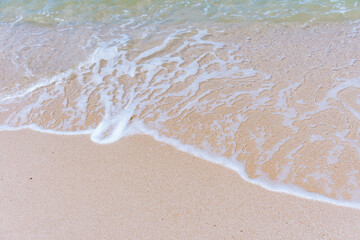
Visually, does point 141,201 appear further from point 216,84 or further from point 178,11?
point 178,11

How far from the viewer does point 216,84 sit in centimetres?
408

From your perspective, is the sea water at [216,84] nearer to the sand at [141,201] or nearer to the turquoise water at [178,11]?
the turquoise water at [178,11]

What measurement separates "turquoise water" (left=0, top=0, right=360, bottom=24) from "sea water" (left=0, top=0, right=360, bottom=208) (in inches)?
2.2

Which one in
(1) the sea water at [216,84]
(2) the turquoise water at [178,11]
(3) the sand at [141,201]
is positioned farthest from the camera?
(2) the turquoise water at [178,11]

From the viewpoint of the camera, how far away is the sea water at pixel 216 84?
2.97m

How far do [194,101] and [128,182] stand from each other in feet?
4.72

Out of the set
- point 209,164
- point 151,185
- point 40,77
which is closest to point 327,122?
point 209,164

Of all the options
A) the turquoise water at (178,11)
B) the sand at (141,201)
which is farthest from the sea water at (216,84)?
the sand at (141,201)

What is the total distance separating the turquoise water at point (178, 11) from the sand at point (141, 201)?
4193 mm

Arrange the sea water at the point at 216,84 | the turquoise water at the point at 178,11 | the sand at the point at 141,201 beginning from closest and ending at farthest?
the sand at the point at 141,201 → the sea water at the point at 216,84 → the turquoise water at the point at 178,11

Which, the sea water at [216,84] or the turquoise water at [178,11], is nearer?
the sea water at [216,84]

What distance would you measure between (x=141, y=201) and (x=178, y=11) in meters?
5.25

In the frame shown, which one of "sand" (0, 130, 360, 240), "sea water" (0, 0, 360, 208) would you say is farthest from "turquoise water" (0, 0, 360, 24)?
"sand" (0, 130, 360, 240)

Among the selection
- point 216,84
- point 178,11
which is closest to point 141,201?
point 216,84
